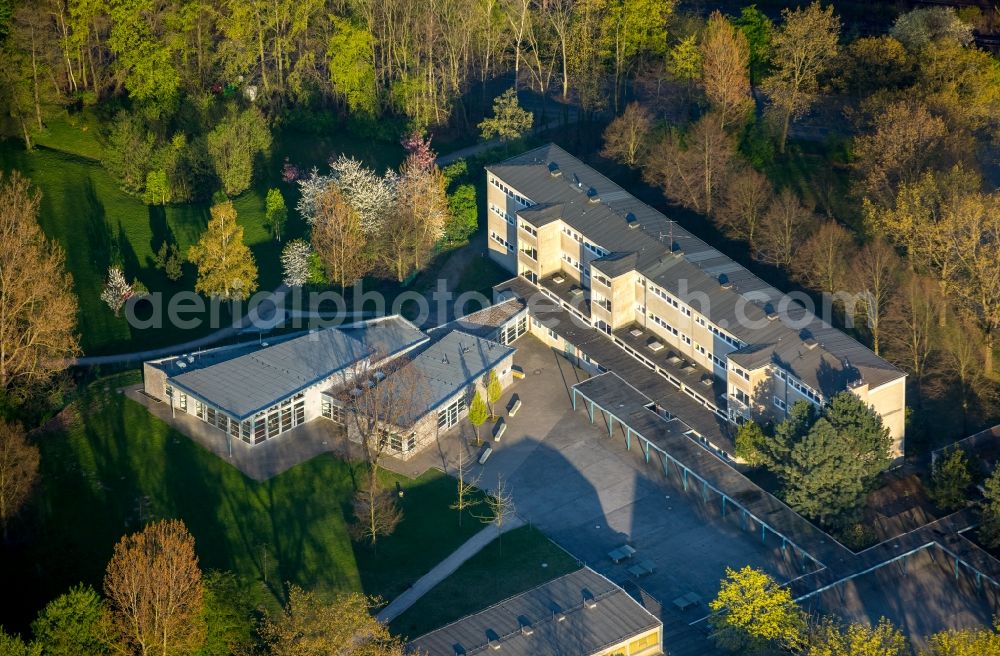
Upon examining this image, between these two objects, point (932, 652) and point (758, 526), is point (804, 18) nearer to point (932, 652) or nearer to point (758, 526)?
point (758, 526)

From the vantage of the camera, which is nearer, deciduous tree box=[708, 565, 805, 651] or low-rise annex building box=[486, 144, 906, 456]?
deciduous tree box=[708, 565, 805, 651]

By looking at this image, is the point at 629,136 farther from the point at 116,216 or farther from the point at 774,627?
the point at 774,627

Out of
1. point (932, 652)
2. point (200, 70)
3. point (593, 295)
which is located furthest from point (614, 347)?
point (200, 70)

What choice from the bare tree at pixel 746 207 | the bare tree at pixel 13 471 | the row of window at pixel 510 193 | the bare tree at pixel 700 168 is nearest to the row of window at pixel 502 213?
the row of window at pixel 510 193

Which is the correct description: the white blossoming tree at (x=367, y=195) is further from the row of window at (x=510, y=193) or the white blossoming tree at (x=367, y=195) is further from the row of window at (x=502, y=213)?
the row of window at (x=510, y=193)

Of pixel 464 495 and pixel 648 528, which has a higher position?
pixel 464 495

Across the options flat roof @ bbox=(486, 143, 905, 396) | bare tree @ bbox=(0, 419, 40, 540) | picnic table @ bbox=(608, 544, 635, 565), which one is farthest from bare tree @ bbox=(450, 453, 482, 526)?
bare tree @ bbox=(0, 419, 40, 540)

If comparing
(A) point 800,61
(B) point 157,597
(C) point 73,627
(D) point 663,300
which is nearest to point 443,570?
(B) point 157,597

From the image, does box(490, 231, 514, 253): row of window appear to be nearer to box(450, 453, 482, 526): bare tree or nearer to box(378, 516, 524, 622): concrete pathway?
box(450, 453, 482, 526): bare tree
